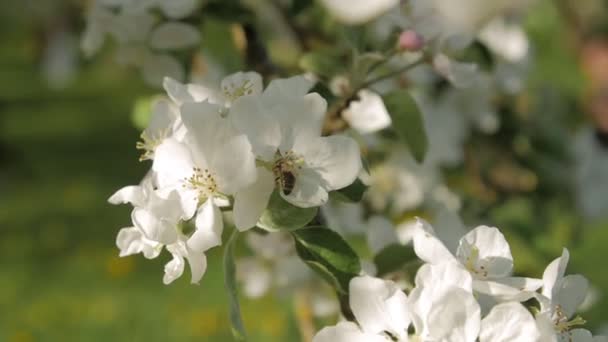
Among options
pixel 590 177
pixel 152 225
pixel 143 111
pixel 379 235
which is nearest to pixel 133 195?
pixel 152 225

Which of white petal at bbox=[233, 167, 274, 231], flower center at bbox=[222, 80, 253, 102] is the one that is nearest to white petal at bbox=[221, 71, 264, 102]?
flower center at bbox=[222, 80, 253, 102]

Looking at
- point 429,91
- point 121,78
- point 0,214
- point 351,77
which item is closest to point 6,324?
point 0,214

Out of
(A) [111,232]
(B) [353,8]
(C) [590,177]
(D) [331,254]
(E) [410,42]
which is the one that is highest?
(B) [353,8]

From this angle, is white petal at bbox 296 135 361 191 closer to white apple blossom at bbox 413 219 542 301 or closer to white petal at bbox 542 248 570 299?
white apple blossom at bbox 413 219 542 301

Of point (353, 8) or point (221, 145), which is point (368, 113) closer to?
point (221, 145)

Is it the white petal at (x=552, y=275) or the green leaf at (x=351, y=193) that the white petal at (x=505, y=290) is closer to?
the white petal at (x=552, y=275)
